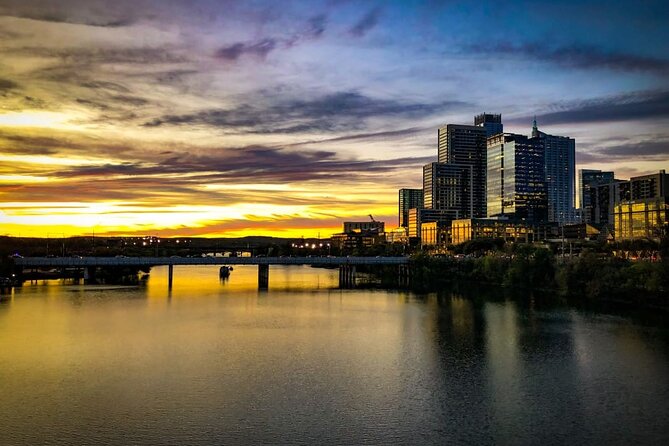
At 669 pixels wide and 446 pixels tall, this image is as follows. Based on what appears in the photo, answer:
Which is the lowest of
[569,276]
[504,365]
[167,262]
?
[504,365]

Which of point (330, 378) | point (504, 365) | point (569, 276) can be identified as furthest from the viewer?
point (569, 276)

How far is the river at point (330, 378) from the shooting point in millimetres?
26203

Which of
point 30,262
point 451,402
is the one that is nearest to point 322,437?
point 451,402

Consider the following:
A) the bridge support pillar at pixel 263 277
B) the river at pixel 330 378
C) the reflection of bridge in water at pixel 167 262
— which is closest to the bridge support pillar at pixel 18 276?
the reflection of bridge in water at pixel 167 262

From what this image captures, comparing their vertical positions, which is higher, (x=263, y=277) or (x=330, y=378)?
(x=263, y=277)

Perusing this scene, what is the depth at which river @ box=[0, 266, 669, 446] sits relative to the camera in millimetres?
26203

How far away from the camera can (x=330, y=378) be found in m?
34.9

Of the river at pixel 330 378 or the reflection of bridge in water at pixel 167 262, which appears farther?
the reflection of bridge in water at pixel 167 262

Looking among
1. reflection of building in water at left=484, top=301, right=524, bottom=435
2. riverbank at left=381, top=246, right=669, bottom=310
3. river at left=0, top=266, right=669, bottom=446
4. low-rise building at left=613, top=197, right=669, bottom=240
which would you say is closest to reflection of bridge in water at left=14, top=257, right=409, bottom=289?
riverbank at left=381, top=246, right=669, bottom=310

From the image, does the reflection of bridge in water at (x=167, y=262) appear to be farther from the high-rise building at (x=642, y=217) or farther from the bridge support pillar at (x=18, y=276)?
the high-rise building at (x=642, y=217)

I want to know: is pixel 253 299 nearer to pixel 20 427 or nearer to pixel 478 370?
pixel 478 370

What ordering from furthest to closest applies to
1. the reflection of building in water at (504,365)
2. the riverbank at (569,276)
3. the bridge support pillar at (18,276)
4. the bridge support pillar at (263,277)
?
1. the bridge support pillar at (263,277)
2. the bridge support pillar at (18,276)
3. the riverbank at (569,276)
4. the reflection of building in water at (504,365)

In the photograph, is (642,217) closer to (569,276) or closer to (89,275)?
(569,276)

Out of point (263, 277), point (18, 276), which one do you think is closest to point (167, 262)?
point (263, 277)
